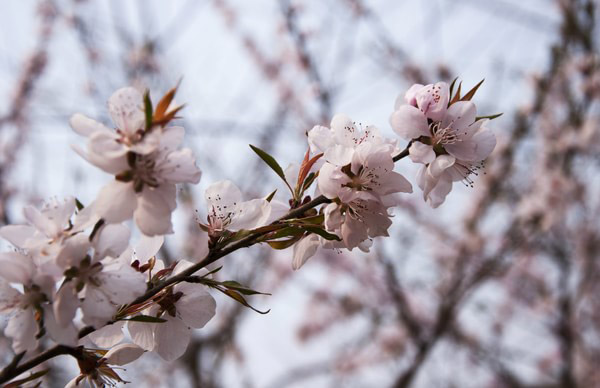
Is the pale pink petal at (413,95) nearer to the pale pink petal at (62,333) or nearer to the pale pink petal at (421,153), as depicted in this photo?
the pale pink petal at (421,153)

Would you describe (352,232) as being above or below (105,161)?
below

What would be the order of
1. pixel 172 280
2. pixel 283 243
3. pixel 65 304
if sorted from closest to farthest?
1. pixel 65 304
2. pixel 172 280
3. pixel 283 243

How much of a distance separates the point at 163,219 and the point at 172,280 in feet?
A: 0.34

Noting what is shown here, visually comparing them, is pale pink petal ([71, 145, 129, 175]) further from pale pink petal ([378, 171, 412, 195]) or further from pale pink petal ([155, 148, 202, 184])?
pale pink petal ([378, 171, 412, 195])

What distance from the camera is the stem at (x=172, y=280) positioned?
71cm

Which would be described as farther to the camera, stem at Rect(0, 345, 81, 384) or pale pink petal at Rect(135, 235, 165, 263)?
pale pink petal at Rect(135, 235, 165, 263)

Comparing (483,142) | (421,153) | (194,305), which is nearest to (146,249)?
(194,305)

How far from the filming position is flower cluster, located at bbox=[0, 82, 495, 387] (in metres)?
0.71

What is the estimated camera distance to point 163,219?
729mm

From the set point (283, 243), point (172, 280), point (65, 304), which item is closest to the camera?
point (65, 304)

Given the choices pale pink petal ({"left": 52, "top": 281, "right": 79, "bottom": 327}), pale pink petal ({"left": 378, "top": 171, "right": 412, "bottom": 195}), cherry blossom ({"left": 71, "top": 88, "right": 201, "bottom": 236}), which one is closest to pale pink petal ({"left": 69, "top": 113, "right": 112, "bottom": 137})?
cherry blossom ({"left": 71, "top": 88, "right": 201, "bottom": 236})

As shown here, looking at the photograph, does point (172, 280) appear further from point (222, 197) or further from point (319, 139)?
point (319, 139)

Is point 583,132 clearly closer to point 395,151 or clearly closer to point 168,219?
point 395,151

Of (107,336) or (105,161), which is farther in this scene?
(107,336)
